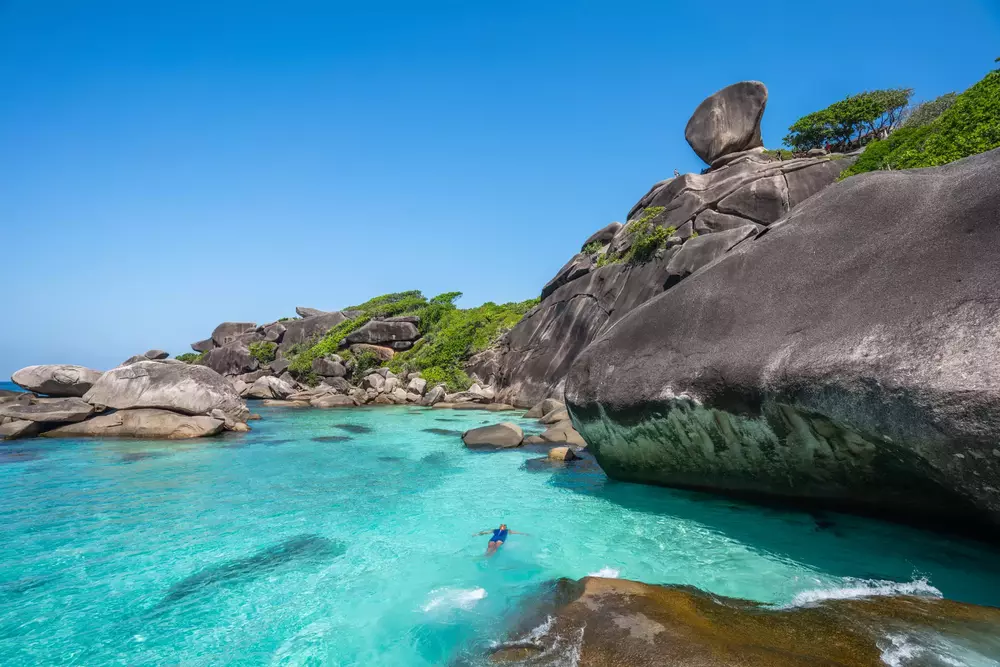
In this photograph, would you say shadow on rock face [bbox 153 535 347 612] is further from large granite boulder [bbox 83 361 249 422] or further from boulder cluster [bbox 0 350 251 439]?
large granite boulder [bbox 83 361 249 422]

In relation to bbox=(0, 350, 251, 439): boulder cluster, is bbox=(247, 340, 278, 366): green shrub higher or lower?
higher

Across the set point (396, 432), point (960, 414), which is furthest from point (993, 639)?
point (396, 432)

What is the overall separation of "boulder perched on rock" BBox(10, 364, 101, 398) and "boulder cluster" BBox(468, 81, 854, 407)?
19.2 meters

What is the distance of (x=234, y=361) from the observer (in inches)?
1909

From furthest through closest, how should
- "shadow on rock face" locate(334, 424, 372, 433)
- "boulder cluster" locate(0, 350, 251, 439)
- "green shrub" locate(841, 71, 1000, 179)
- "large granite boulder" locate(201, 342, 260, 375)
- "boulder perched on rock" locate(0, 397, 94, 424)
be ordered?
"large granite boulder" locate(201, 342, 260, 375) → "shadow on rock face" locate(334, 424, 372, 433) → "boulder perched on rock" locate(0, 397, 94, 424) → "boulder cluster" locate(0, 350, 251, 439) → "green shrub" locate(841, 71, 1000, 179)

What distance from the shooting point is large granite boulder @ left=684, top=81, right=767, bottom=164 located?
26.7m

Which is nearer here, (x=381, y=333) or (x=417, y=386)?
(x=417, y=386)

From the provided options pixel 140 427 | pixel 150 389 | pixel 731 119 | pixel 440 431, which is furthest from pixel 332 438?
pixel 731 119

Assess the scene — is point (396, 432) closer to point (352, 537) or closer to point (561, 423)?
point (561, 423)

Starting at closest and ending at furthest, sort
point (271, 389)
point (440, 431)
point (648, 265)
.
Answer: point (440, 431)
point (648, 265)
point (271, 389)

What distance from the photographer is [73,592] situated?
612 cm

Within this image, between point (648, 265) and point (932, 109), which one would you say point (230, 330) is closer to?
point (648, 265)

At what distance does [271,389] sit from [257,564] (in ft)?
114

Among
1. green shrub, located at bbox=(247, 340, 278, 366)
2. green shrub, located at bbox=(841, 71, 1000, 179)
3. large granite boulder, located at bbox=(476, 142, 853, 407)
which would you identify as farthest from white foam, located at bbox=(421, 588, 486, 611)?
green shrub, located at bbox=(247, 340, 278, 366)
